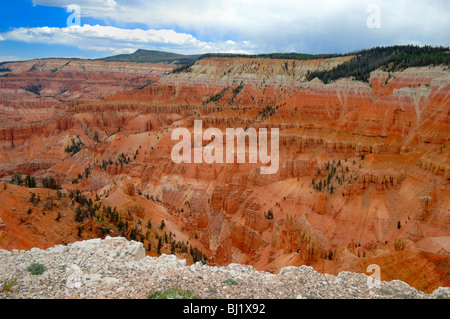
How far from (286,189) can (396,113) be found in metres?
22.0

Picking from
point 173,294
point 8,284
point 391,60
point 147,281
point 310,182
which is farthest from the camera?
point 391,60

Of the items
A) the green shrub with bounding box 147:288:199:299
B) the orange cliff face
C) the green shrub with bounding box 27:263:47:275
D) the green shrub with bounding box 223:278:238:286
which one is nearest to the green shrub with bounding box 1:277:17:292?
the green shrub with bounding box 27:263:47:275

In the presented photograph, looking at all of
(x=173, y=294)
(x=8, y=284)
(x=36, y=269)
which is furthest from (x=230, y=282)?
(x=8, y=284)

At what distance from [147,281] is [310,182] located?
102 ft

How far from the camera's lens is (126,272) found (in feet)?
34.6

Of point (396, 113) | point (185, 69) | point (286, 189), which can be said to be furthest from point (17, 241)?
point (185, 69)

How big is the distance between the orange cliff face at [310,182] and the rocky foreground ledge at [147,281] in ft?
15.6

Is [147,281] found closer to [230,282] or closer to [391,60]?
[230,282]

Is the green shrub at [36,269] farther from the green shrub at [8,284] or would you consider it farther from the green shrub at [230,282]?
the green shrub at [230,282]

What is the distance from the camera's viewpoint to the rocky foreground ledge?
359 inches

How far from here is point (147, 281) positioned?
9766 millimetres

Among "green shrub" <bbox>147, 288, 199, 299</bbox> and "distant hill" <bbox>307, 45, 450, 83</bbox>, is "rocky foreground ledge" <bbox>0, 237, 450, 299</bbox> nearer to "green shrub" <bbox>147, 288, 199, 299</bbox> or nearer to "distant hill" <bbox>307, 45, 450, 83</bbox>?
"green shrub" <bbox>147, 288, 199, 299</bbox>

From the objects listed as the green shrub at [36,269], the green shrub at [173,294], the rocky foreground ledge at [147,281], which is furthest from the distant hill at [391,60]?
the green shrub at [36,269]
